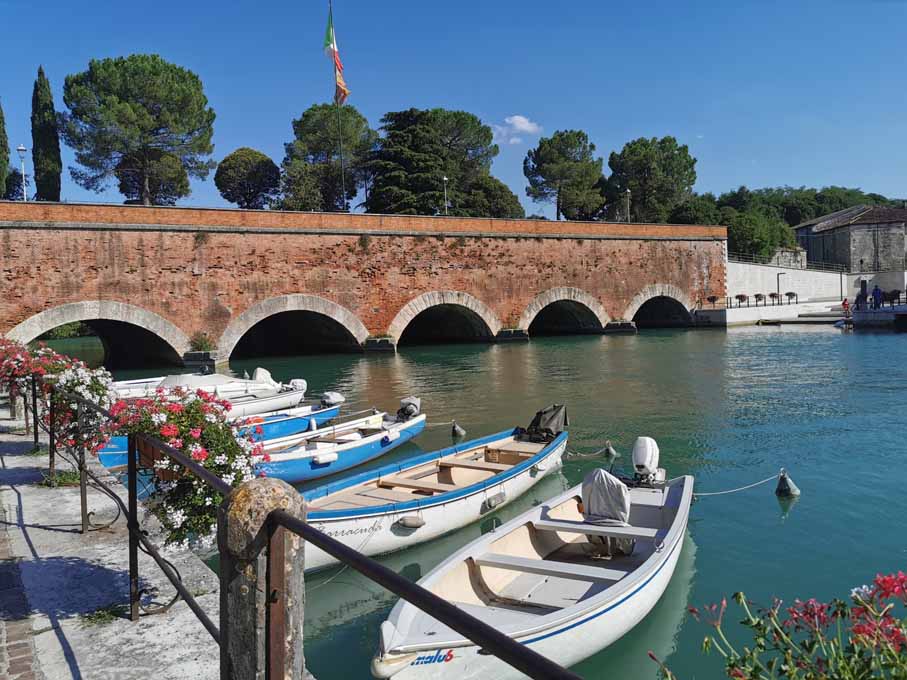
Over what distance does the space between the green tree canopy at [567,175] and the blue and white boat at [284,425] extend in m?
43.9

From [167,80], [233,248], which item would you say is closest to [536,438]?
[233,248]

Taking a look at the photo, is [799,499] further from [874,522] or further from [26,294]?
[26,294]

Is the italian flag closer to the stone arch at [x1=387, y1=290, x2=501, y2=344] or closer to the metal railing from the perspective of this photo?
the stone arch at [x1=387, y1=290, x2=501, y2=344]

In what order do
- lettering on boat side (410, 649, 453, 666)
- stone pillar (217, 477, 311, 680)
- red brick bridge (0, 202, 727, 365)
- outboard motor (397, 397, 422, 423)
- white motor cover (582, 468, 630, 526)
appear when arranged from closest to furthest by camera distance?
stone pillar (217, 477, 311, 680), lettering on boat side (410, 649, 453, 666), white motor cover (582, 468, 630, 526), outboard motor (397, 397, 422, 423), red brick bridge (0, 202, 727, 365)

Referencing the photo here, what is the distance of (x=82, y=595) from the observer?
3.58 meters

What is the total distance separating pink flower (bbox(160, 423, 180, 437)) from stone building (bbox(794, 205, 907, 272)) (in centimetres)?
5444

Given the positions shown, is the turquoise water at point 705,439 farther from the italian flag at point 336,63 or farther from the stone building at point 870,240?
the stone building at point 870,240

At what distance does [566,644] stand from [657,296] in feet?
97.6

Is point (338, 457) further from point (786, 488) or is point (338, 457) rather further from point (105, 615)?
point (105, 615)

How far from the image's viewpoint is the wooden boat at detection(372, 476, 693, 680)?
13.3 feet

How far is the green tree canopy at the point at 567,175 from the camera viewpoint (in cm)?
5394

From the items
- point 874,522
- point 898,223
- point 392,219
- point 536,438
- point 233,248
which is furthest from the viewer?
point 898,223

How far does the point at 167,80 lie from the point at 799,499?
1467 inches

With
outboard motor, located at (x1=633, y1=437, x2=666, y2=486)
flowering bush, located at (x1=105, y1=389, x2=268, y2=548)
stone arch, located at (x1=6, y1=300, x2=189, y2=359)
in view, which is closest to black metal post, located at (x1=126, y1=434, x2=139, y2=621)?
flowering bush, located at (x1=105, y1=389, x2=268, y2=548)
